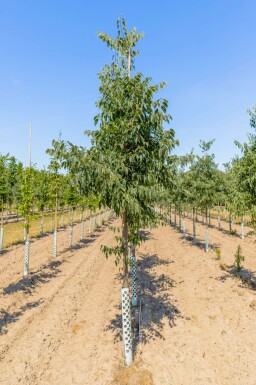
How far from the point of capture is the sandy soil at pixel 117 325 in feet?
29.4

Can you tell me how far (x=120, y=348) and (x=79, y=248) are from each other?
19511 millimetres

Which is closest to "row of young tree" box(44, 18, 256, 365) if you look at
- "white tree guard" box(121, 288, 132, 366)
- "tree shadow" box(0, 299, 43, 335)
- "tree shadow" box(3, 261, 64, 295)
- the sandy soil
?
"white tree guard" box(121, 288, 132, 366)

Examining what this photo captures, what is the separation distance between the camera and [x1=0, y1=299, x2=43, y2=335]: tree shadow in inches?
470

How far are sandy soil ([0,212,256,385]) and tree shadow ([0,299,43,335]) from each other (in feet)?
0.15

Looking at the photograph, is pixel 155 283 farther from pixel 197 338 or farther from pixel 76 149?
pixel 76 149

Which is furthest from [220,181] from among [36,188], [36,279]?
[36,188]

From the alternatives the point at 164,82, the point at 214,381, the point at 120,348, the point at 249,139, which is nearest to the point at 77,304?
the point at 120,348

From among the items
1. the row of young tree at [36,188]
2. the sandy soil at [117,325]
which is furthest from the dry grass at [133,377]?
the row of young tree at [36,188]

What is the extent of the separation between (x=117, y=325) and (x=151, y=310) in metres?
2.19

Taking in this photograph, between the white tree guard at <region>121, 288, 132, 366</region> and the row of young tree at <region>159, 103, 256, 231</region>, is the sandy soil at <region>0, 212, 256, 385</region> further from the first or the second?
the row of young tree at <region>159, 103, 256, 231</region>

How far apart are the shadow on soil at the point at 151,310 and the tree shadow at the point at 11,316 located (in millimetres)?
4679

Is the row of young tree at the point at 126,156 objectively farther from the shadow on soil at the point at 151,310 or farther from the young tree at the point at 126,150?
the shadow on soil at the point at 151,310

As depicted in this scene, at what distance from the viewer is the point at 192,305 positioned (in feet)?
45.6

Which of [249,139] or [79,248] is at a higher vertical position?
[249,139]
